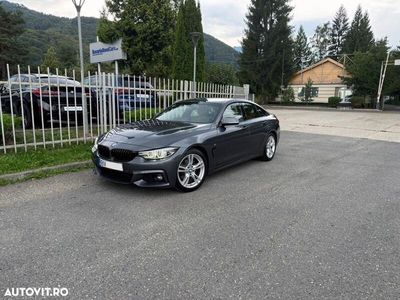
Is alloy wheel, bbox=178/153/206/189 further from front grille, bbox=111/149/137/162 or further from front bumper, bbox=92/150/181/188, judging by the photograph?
front grille, bbox=111/149/137/162

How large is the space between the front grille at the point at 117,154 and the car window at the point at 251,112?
2665mm

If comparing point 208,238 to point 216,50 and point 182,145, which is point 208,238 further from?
point 216,50

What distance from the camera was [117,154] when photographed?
4.47m

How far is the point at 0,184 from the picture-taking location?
4848 mm

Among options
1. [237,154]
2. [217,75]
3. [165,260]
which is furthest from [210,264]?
[217,75]

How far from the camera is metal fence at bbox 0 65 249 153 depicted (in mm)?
6873

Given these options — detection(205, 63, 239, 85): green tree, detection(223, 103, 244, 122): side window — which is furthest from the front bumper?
detection(205, 63, 239, 85): green tree

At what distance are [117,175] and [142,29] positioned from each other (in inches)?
695

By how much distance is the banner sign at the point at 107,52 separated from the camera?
25.4 ft

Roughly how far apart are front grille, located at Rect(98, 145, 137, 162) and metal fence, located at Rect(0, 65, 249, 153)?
267cm

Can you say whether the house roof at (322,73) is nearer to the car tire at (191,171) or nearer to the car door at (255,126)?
the car door at (255,126)

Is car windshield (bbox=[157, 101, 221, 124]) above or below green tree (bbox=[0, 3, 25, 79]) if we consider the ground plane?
below

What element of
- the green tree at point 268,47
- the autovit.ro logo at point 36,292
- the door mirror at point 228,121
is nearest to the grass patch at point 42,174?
the door mirror at point 228,121

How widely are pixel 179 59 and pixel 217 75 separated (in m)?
21.8
